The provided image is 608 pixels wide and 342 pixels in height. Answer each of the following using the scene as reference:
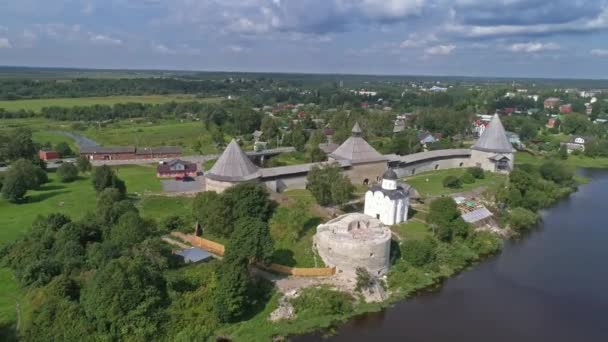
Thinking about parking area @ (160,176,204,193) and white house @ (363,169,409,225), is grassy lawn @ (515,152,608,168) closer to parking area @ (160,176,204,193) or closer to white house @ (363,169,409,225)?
white house @ (363,169,409,225)

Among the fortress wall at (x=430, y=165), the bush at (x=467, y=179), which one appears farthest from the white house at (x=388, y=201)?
the bush at (x=467, y=179)

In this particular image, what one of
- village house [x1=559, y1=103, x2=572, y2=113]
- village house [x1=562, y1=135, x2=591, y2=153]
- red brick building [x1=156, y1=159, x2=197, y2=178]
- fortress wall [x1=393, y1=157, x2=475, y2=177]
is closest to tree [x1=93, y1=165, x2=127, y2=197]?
red brick building [x1=156, y1=159, x2=197, y2=178]

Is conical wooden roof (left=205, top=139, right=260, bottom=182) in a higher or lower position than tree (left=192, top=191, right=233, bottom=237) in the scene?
higher

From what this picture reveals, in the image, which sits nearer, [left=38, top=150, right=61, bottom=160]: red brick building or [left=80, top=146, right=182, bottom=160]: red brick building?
[left=38, top=150, right=61, bottom=160]: red brick building

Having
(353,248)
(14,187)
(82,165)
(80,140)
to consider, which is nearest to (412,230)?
(353,248)

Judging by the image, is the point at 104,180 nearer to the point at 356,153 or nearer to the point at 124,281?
the point at 124,281

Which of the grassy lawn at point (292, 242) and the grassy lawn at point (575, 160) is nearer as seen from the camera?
the grassy lawn at point (292, 242)

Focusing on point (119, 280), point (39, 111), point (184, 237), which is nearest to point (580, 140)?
point (184, 237)

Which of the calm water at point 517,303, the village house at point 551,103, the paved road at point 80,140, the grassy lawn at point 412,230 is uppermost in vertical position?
the village house at point 551,103

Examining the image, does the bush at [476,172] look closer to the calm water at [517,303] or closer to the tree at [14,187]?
the calm water at [517,303]
